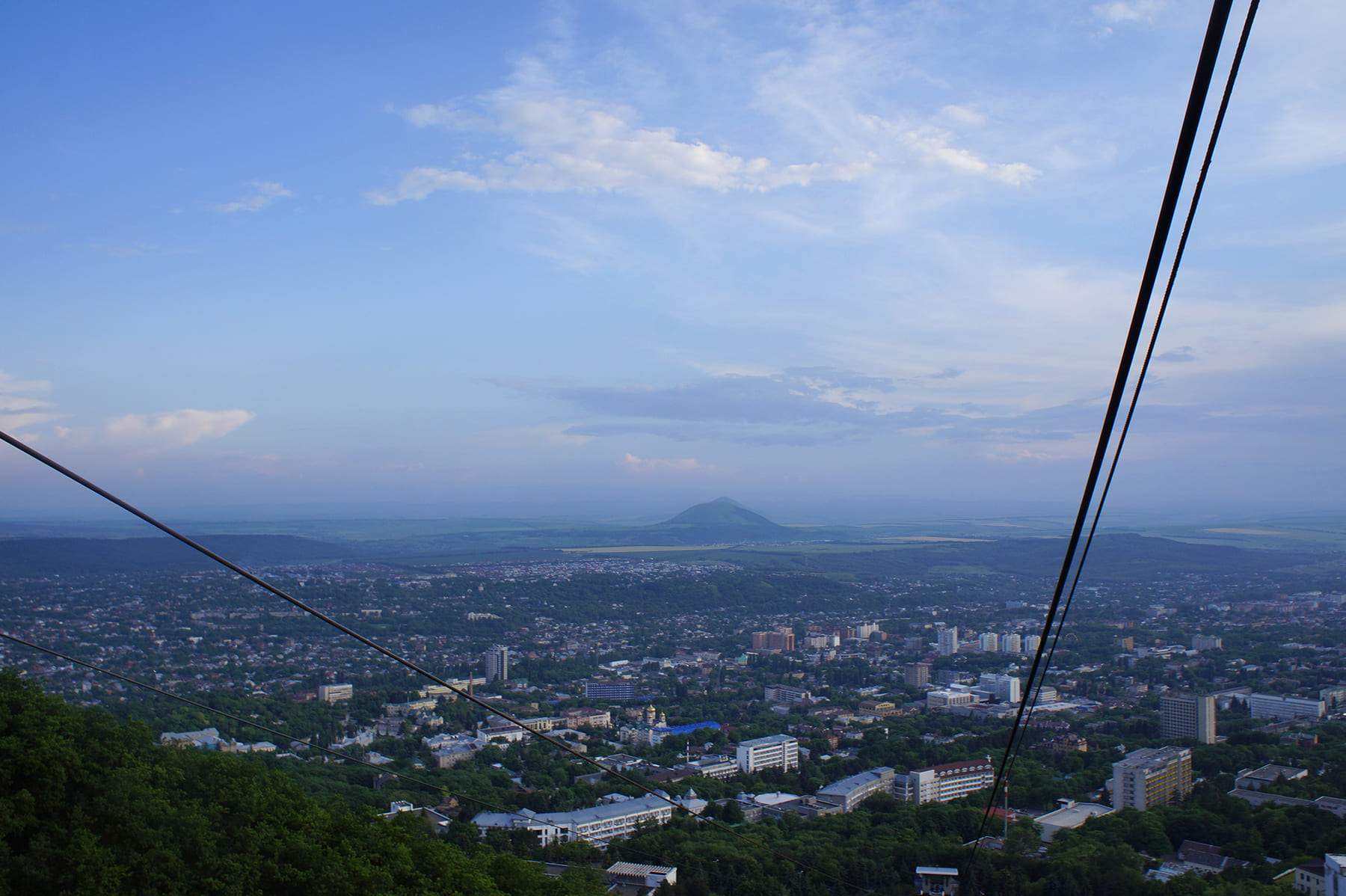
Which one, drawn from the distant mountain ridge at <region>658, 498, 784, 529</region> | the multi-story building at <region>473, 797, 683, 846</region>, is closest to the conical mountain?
the distant mountain ridge at <region>658, 498, 784, 529</region>

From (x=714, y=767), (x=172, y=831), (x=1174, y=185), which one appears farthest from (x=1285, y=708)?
(x=1174, y=185)

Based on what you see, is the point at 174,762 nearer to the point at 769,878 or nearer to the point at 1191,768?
the point at 769,878

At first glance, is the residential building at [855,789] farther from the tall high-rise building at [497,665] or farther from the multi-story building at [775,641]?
the multi-story building at [775,641]

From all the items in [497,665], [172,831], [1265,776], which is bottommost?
[497,665]

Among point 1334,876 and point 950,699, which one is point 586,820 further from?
point 950,699

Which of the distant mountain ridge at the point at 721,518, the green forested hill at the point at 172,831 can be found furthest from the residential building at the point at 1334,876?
the distant mountain ridge at the point at 721,518

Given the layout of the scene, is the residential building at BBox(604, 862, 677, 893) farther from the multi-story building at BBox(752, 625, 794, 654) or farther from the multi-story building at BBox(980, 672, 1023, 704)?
the multi-story building at BBox(752, 625, 794, 654)
